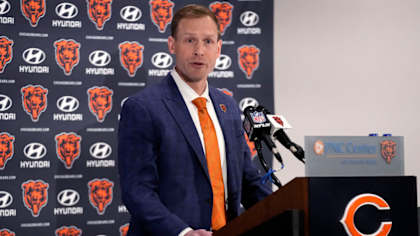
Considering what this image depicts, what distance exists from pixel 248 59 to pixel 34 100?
5.97 feet

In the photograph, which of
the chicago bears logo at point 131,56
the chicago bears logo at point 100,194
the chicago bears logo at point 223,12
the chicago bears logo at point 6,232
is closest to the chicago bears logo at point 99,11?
the chicago bears logo at point 131,56

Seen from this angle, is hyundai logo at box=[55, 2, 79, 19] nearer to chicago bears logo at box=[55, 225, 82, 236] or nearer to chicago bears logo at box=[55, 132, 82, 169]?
chicago bears logo at box=[55, 132, 82, 169]

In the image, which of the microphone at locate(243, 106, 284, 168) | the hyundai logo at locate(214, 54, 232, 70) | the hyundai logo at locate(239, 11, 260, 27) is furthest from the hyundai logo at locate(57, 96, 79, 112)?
the microphone at locate(243, 106, 284, 168)

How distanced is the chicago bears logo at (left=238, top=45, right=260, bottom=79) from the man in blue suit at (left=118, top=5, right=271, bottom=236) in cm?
179

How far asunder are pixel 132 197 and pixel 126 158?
174 mm

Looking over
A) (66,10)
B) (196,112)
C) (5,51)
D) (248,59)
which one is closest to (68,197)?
(5,51)

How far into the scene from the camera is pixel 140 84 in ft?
12.0

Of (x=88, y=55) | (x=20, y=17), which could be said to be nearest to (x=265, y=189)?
(x=88, y=55)

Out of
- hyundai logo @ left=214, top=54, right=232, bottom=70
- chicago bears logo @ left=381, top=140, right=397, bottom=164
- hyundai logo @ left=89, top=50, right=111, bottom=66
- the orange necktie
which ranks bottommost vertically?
the orange necktie

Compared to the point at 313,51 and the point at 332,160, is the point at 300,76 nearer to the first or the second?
the point at 313,51

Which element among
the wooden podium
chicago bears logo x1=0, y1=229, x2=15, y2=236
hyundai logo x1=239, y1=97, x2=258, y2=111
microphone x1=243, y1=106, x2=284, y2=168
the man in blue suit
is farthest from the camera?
hyundai logo x1=239, y1=97, x2=258, y2=111

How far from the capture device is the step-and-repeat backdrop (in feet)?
11.3

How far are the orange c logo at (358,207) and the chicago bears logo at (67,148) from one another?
9.47 feet

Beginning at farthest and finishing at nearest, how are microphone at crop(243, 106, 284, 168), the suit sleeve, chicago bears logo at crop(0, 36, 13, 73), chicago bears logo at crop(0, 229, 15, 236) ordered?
chicago bears logo at crop(0, 36, 13, 73) < chicago bears logo at crop(0, 229, 15, 236) < microphone at crop(243, 106, 284, 168) < the suit sleeve
